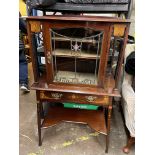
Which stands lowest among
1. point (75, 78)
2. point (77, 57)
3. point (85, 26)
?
point (75, 78)

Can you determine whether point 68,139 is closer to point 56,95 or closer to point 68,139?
point 68,139

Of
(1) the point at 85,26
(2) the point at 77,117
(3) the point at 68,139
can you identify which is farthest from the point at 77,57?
(3) the point at 68,139

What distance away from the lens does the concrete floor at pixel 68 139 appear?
1577 millimetres

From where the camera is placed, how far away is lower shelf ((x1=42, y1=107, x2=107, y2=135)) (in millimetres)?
1578

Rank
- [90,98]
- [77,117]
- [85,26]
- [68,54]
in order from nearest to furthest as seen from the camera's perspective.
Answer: [85,26], [68,54], [90,98], [77,117]

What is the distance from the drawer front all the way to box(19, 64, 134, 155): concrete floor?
1.48ft

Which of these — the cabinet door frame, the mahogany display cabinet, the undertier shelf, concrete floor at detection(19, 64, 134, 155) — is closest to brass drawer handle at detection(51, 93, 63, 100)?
the mahogany display cabinet

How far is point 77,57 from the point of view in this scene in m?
1.29

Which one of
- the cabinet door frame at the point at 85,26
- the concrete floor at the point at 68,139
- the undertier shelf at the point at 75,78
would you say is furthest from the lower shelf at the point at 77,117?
the cabinet door frame at the point at 85,26

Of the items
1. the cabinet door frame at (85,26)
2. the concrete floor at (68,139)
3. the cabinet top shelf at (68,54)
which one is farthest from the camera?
the concrete floor at (68,139)

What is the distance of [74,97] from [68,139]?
499mm

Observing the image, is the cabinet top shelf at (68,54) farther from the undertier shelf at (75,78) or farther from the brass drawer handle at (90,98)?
the brass drawer handle at (90,98)
